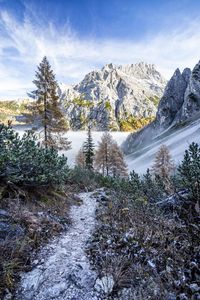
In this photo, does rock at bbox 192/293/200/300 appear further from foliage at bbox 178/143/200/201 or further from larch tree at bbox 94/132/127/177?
larch tree at bbox 94/132/127/177

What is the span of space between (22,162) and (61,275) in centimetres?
600

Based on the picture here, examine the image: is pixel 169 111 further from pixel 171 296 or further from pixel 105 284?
pixel 171 296

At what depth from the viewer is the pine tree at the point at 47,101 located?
22359 millimetres

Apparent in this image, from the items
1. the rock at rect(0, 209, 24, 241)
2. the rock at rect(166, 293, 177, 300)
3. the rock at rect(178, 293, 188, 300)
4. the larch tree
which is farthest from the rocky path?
the larch tree

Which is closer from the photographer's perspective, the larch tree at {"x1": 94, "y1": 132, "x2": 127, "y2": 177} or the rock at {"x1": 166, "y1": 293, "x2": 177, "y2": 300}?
the rock at {"x1": 166, "y1": 293, "x2": 177, "y2": 300}

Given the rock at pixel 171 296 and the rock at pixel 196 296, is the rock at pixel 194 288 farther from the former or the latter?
the rock at pixel 171 296

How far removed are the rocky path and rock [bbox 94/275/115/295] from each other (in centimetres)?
11

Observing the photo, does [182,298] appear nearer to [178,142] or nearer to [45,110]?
[45,110]

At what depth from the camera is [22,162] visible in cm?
1025

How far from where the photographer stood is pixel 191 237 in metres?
5.69

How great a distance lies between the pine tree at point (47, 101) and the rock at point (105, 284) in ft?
59.7

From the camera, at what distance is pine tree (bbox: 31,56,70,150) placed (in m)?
22.4

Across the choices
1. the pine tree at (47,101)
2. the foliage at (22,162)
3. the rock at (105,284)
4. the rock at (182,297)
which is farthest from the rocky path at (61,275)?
the pine tree at (47,101)

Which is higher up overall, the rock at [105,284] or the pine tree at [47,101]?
the pine tree at [47,101]
